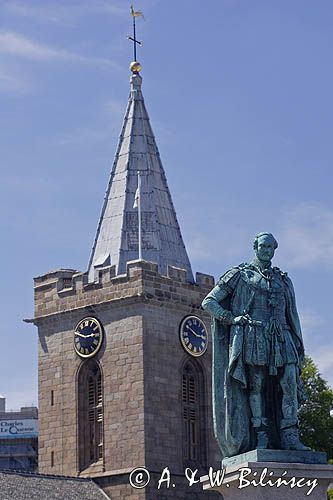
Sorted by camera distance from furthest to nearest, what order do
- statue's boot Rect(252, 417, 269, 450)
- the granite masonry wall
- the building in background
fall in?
the building in background
the granite masonry wall
statue's boot Rect(252, 417, 269, 450)

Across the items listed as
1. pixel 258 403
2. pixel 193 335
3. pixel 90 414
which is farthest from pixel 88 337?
pixel 258 403

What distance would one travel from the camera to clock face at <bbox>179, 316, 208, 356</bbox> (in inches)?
2088

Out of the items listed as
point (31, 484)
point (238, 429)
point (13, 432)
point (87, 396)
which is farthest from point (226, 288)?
point (13, 432)

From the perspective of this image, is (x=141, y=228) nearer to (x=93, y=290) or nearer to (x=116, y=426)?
(x=93, y=290)

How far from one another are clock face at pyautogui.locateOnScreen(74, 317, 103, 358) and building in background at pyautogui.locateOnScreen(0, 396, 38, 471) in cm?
4906

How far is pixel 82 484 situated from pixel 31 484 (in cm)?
238

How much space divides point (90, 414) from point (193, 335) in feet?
15.0

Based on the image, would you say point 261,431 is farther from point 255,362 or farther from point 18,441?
point 18,441

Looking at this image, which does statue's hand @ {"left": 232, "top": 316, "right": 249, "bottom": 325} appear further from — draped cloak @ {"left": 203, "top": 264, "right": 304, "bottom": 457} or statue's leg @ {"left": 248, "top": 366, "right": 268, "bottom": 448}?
statue's leg @ {"left": 248, "top": 366, "right": 268, "bottom": 448}

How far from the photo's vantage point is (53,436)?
53.7 m

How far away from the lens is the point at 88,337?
5334cm

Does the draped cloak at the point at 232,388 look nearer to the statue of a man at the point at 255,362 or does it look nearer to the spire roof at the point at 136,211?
the statue of a man at the point at 255,362

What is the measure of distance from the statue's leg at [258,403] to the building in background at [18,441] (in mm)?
86647

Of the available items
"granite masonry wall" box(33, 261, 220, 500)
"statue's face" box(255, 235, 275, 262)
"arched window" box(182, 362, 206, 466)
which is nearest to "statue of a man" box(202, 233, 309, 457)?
"statue's face" box(255, 235, 275, 262)
